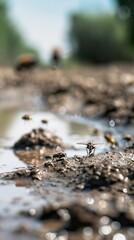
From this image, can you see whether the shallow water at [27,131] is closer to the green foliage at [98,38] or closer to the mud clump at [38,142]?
the mud clump at [38,142]

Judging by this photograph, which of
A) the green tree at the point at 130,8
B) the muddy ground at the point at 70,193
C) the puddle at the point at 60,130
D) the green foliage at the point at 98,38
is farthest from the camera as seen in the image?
the green foliage at the point at 98,38

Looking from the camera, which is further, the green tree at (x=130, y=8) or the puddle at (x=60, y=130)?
the green tree at (x=130, y=8)

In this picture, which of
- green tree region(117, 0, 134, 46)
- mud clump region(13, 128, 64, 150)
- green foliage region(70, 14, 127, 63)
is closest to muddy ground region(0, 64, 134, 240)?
mud clump region(13, 128, 64, 150)

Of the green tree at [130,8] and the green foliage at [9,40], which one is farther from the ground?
the green foliage at [9,40]

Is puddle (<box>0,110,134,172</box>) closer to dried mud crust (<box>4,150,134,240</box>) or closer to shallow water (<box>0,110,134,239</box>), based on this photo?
shallow water (<box>0,110,134,239</box>)

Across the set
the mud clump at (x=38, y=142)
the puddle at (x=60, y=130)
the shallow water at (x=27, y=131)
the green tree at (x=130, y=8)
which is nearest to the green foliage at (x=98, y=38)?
the green tree at (x=130, y=8)

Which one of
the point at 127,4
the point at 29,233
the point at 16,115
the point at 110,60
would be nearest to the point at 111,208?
the point at 29,233
